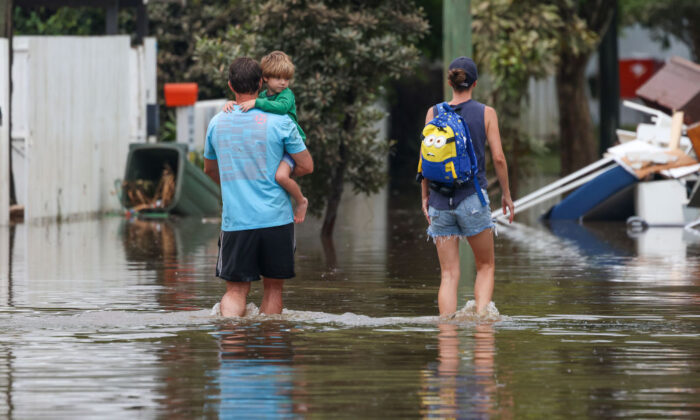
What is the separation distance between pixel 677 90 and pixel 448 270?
11.4 meters

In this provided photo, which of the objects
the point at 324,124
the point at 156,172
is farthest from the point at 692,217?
the point at 156,172

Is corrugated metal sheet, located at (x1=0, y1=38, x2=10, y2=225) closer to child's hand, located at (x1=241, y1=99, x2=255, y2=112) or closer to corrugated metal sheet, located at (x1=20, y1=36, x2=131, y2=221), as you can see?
corrugated metal sheet, located at (x1=20, y1=36, x2=131, y2=221)

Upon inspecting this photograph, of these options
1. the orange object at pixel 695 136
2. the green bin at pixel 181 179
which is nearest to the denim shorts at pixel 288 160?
the orange object at pixel 695 136

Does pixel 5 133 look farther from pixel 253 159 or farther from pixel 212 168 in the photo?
pixel 253 159

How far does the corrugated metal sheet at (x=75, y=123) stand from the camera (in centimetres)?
1991

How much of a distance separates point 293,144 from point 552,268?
16.6 ft

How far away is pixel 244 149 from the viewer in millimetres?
9297

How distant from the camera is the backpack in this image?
9.43m

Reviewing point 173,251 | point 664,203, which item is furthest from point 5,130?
point 664,203

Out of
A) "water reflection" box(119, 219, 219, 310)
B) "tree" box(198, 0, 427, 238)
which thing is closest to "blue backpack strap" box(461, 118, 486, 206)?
"water reflection" box(119, 219, 219, 310)

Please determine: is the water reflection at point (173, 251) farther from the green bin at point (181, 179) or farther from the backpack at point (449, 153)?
the backpack at point (449, 153)

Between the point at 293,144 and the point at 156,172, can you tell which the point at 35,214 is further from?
the point at 293,144

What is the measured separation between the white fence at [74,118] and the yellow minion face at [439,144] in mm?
10891

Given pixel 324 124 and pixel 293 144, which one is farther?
pixel 324 124
